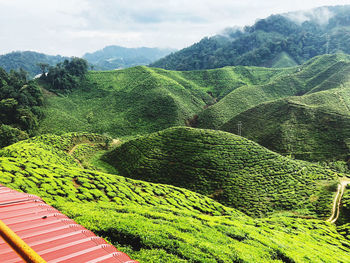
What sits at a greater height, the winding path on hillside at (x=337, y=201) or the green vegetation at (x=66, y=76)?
the green vegetation at (x=66, y=76)

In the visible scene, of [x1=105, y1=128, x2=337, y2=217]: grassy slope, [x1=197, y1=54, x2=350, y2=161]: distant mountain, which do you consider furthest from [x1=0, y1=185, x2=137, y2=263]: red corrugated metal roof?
[x1=197, y1=54, x2=350, y2=161]: distant mountain

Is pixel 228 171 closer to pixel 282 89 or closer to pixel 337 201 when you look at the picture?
pixel 337 201

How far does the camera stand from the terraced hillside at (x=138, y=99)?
75.8 metres

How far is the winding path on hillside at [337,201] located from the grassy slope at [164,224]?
311cm

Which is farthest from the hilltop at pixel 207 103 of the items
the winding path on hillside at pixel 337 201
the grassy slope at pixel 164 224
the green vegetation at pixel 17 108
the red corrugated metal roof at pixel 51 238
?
the red corrugated metal roof at pixel 51 238

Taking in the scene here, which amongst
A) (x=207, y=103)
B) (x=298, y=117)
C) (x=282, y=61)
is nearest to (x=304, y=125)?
(x=298, y=117)

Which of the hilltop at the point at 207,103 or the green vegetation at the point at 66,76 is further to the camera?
the green vegetation at the point at 66,76

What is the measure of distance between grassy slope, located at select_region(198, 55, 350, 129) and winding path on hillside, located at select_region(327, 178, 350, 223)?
44562mm

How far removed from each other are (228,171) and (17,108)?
2691 inches

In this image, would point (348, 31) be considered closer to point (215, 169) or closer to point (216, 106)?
point (216, 106)

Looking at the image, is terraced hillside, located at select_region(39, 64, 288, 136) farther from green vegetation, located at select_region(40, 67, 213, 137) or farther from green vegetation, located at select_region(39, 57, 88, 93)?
green vegetation, located at select_region(39, 57, 88, 93)

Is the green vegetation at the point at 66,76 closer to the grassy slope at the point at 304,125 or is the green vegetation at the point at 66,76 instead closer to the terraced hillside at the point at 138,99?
the terraced hillside at the point at 138,99

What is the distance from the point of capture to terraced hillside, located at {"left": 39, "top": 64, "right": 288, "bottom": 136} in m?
75.8

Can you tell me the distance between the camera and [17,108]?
67188mm
